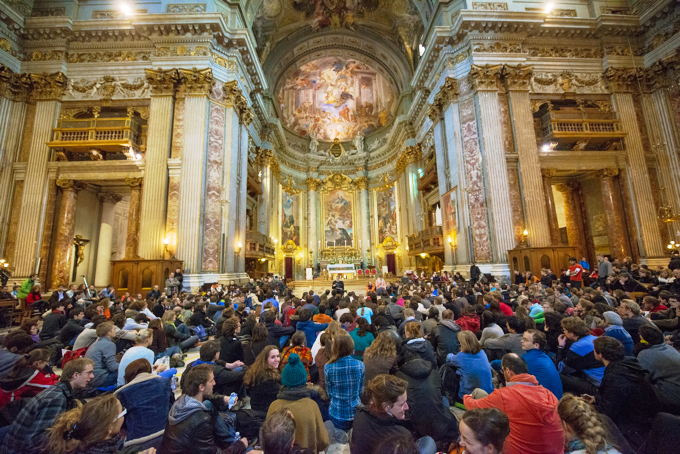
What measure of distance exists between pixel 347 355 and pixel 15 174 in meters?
18.1

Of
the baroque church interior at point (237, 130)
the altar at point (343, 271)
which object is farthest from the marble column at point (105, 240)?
the altar at point (343, 271)

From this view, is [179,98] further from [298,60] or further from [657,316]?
[657,316]

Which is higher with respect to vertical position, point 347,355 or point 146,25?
point 146,25

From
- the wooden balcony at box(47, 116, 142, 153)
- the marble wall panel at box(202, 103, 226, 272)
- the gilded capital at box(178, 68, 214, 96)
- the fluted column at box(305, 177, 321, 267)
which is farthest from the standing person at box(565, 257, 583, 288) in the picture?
the fluted column at box(305, 177, 321, 267)

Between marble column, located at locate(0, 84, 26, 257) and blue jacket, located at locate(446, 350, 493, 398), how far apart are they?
1818 centimetres

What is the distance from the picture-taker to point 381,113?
93.5 ft

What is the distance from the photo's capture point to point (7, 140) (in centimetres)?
1348

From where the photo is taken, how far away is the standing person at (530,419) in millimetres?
2127

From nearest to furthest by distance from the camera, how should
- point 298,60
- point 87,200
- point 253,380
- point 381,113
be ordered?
point 253,380
point 87,200
point 298,60
point 381,113

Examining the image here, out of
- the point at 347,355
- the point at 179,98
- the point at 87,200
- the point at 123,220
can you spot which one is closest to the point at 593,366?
the point at 347,355

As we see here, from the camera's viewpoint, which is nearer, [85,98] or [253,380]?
[253,380]

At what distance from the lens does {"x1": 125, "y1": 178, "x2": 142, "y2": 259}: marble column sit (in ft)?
44.3

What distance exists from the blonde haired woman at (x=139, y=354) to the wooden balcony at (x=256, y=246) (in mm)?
13686

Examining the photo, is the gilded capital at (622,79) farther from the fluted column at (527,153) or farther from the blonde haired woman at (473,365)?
the blonde haired woman at (473,365)
